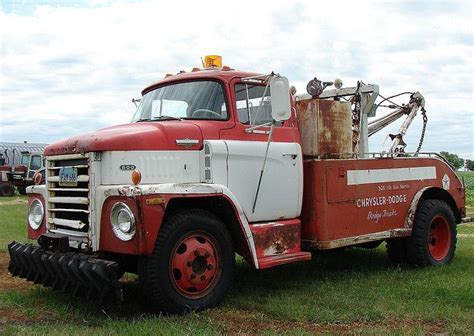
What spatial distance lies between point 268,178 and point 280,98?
945 mm

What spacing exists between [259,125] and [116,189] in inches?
74.2

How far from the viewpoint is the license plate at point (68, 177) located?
235 inches

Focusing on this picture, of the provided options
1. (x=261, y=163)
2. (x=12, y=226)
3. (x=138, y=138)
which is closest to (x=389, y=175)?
(x=261, y=163)

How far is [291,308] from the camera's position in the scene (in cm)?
588

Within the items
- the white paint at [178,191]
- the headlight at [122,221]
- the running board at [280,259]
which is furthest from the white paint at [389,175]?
the headlight at [122,221]

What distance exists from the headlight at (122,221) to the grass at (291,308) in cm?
77

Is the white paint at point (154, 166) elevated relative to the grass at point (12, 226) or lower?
elevated

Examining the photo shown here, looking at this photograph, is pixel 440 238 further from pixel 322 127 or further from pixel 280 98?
pixel 280 98

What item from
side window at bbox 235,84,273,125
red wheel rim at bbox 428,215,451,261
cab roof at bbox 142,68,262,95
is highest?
cab roof at bbox 142,68,262,95

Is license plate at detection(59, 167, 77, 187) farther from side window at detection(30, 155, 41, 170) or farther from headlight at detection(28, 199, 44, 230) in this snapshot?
side window at detection(30, 155, 41, 170)

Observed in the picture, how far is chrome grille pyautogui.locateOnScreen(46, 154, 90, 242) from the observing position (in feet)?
19.1

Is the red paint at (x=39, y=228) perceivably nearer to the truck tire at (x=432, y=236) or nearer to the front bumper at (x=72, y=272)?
the front bumper at (x=72, y=272)

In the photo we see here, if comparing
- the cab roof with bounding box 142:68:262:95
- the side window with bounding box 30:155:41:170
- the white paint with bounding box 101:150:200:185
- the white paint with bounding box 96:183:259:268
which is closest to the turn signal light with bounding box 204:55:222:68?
the cab roof with bounding box 142:68:262:95

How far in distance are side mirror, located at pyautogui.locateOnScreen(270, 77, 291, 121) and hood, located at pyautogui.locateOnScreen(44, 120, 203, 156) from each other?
32.4 inches
